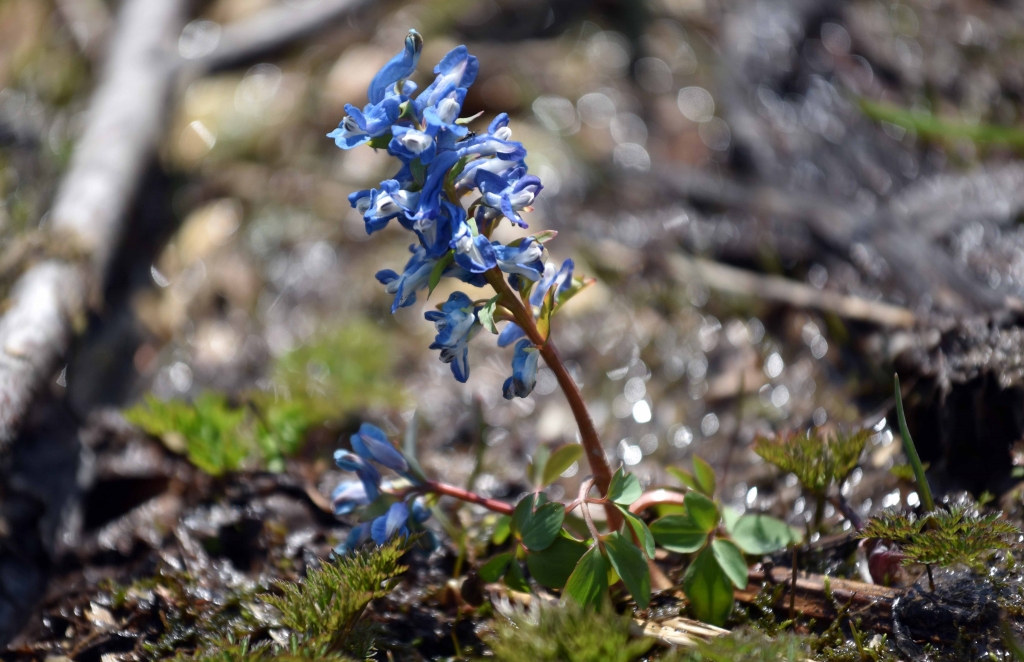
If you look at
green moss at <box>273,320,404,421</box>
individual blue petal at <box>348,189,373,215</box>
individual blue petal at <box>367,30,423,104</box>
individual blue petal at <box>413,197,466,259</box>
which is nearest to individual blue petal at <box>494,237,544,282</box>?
individual blue petal at <box>413,197,466,259</box>

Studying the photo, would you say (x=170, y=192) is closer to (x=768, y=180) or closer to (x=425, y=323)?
(x=425, y=323)

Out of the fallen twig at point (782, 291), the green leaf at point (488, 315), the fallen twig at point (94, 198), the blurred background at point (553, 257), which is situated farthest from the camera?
the fallen twig at point (782, 291)

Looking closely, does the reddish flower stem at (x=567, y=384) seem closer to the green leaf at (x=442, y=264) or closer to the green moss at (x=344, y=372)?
the green leaf at (x=442, y=264)

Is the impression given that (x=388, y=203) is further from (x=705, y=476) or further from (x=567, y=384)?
(x=705, y=476)

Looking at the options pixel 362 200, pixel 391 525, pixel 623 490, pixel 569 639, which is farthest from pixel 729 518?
pixel 362 200

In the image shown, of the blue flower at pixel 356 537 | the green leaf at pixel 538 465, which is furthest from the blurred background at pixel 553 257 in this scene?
the blue flower at pixel 356 537

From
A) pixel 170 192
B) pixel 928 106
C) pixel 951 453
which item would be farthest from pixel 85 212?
pixel 928 106
